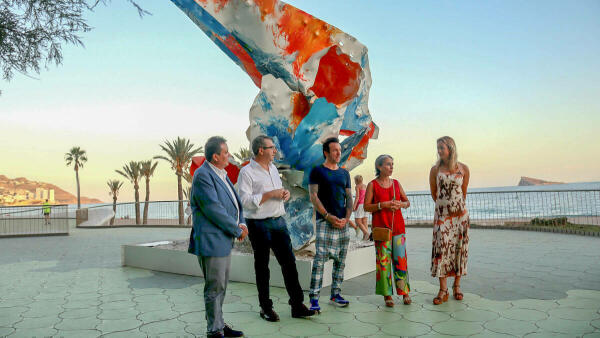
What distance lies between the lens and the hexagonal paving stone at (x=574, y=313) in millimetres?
3947

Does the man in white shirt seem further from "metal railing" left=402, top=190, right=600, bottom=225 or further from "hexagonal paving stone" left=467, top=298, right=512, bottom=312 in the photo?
"metal railing" left=402, top=190, right=600, bottom=225

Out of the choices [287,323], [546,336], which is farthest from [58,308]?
[546,336]

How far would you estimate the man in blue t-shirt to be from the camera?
169 inches

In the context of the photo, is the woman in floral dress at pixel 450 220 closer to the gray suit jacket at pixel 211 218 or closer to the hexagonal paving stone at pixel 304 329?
the hexagonal paving stone at pixel 304 329

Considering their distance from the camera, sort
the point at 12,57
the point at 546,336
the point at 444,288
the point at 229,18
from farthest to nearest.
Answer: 1. the point at 229,18
2. the point at 12,57
3. the point at 444,288
4. the point at 546,336

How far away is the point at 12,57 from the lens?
489 cm

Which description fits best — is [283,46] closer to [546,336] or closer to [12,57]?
[12,57]

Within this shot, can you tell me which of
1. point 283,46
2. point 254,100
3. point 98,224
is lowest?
point 98,224

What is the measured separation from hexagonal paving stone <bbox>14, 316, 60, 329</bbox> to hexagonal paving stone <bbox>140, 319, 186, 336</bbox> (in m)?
0.95

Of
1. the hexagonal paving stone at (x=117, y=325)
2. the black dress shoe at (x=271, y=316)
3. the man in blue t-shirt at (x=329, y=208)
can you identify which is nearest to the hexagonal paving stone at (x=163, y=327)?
the hexagonal paving stone at (x=117, y=325)

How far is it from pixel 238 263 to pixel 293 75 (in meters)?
2.78

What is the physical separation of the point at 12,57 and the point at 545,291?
6.60 m

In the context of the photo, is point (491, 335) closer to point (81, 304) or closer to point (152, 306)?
point (152, 306)

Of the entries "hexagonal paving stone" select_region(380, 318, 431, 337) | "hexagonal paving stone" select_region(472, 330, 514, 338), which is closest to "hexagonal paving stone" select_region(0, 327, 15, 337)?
"hexagonal paving stone" select_region(380, 318, 431, 337)
